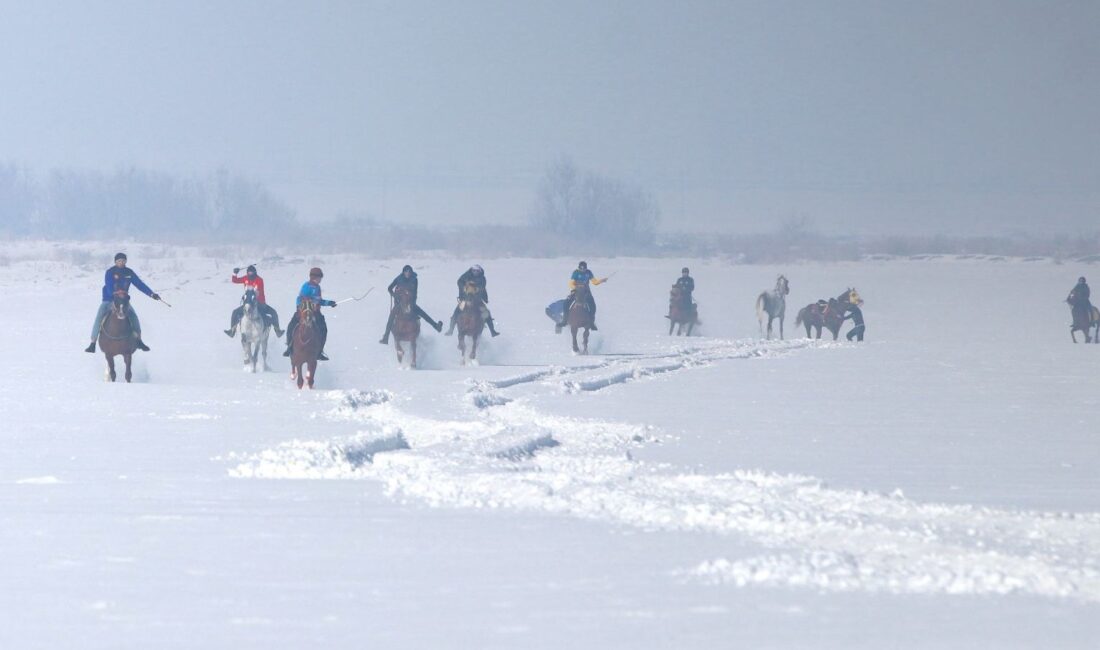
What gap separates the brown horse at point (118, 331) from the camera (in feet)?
65.6

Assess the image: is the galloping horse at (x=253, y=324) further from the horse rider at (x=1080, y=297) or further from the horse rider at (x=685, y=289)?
the horse rider at (x=1080, y=297)

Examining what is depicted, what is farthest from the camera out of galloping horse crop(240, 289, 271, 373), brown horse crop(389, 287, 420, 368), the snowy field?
brown horse crop(389, 287, 420, 368)

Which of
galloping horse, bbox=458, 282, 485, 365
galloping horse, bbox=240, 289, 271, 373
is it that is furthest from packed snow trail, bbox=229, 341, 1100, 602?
galloping horse, bbox=458, 282, 485, 365

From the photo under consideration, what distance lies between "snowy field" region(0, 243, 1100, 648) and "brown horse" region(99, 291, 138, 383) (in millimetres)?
662

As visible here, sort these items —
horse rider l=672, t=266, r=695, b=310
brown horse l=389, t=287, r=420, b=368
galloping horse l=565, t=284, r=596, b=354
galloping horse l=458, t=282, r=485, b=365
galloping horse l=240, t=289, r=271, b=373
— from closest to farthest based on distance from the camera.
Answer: galloping horse l=240, t=289, r=271, b=373 → brown horse l=389, t=287, r=420, b=368 → galloping horse l=458, t=282, r=485, b=365 → galloping horse l=565, t=284, r=596, b=354 → horse rider l=672, t=266, r=695, b=310

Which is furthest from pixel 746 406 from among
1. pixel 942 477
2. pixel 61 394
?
pixel 61 394

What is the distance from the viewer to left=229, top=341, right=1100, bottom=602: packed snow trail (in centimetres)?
780

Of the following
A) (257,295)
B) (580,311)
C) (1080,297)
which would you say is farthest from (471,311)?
(1080,297)

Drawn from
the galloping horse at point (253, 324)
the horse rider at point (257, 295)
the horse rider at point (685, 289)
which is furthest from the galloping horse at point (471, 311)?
the horse rider at point (685, 289)

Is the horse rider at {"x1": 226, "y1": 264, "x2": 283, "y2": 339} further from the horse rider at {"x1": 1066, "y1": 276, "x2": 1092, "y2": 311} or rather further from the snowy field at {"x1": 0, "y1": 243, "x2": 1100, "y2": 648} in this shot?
the horse rider at {"x1": 1066, "y1": 276, "x2": 1092, "y2": 311}

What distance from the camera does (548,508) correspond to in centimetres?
995

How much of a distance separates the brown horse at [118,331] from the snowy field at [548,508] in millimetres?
662

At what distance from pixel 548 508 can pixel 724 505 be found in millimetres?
1080

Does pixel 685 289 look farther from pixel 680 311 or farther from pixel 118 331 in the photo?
pixel 118 331
